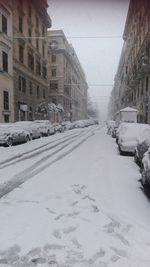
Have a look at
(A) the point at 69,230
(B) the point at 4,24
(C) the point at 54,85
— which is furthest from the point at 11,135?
(C) the point at 54,85

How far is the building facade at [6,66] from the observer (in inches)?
1064

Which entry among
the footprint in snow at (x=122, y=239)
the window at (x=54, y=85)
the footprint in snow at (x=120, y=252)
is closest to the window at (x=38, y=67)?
the window at (x=54, y=85)

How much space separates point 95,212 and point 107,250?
1423 mm

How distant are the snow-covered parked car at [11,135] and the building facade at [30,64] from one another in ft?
44.2

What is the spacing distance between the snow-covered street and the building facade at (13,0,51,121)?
24374 millimetres

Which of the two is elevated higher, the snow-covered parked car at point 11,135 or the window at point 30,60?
the window at point 30,60

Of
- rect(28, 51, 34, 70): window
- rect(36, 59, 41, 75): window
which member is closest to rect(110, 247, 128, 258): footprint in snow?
rect(28, 51, 34, 70): window

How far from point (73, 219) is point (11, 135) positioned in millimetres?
12196

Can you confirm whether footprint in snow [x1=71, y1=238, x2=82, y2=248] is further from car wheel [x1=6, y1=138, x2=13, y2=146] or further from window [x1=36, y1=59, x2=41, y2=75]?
window [x1=36, y1=59, x2=41, y2=75]

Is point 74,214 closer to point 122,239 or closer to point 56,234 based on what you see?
point 56,234

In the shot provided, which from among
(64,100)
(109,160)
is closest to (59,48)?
(64,100)

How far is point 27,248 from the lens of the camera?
3719mm

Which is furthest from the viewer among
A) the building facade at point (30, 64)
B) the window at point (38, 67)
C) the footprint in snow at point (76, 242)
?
the window at point (38, 67)

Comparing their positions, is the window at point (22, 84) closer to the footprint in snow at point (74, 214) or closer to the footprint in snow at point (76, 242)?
the footprint in snow at point (74, 214)
